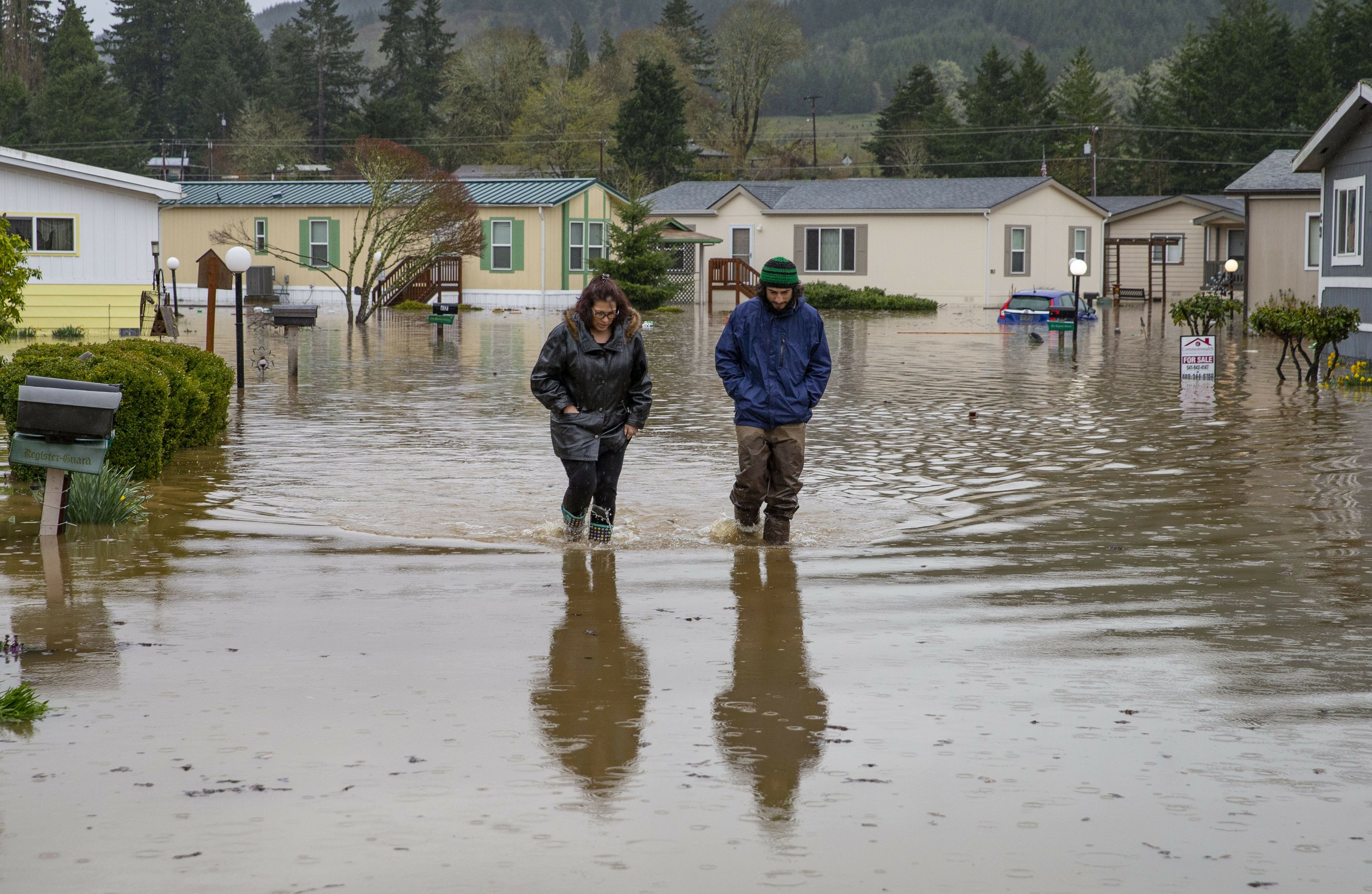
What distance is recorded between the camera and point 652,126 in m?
76.0

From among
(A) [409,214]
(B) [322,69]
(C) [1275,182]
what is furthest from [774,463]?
(B) [322,69]

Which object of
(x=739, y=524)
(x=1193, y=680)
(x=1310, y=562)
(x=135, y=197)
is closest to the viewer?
(x=1193, y=680)

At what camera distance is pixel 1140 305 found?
53625 mm

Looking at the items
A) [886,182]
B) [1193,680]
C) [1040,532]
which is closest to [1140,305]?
[886,182]

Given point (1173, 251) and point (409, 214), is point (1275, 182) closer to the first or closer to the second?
point (409, 214)

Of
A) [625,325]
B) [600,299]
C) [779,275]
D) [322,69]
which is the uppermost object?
[322,69]

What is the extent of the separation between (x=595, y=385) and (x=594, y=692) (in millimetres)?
3154

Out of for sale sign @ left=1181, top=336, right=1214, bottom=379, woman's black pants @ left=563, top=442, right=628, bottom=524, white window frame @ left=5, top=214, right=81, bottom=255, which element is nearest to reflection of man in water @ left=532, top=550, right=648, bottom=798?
woman's black pants @ left=563, top=442, right=628, bottom=524

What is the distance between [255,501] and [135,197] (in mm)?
23809

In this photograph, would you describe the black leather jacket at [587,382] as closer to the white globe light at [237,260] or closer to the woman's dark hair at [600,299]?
the woman's dark hair at [600,299]

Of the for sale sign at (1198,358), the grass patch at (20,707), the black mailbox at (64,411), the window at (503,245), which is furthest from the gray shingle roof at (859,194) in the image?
the grass patch at (20,707)

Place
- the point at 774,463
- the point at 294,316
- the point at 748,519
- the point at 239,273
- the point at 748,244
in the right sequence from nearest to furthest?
the point at 774,463, the point at 748,519, the point at 239,273, the point at 294,316, the point at 748,244

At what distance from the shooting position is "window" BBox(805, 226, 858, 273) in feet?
175

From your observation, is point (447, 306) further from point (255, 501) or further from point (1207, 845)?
point (1207, 845)
